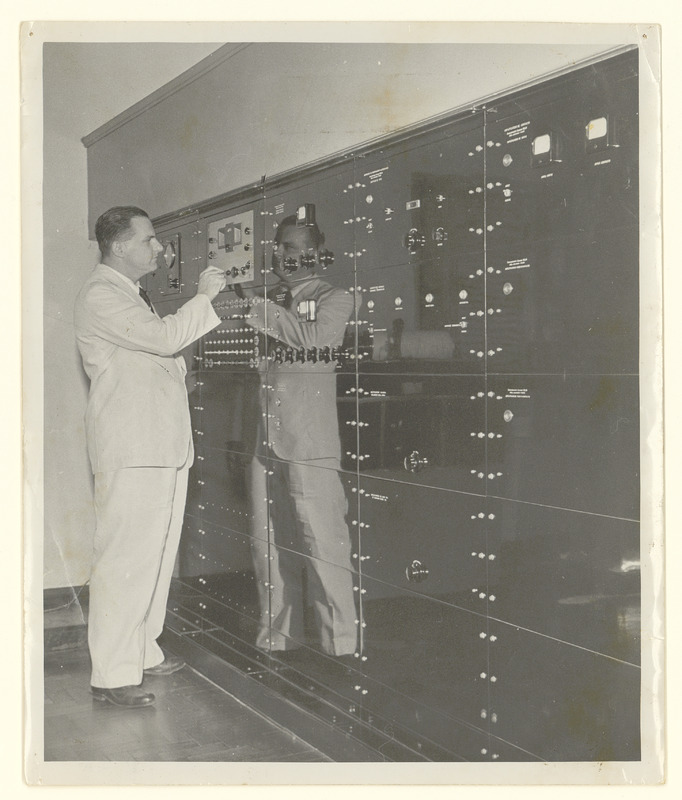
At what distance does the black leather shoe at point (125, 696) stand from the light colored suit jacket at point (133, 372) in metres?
0.74

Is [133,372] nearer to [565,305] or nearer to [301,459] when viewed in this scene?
[301,459]

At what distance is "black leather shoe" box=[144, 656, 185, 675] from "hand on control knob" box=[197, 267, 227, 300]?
4.34 feet

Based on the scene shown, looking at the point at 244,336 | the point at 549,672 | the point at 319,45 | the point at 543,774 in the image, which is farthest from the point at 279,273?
the point at 543,774

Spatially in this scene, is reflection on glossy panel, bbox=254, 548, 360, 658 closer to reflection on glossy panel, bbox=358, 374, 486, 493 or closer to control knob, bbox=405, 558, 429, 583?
control knob, bbox=405, 558, 429, 583

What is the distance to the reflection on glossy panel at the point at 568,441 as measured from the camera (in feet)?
7.09

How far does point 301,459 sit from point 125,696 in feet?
3.31

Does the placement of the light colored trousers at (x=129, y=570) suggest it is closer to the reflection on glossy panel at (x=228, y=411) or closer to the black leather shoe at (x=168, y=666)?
the black leather shoe at (x=168, y=666)

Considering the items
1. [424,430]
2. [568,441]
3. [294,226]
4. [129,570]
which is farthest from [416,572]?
[294,226]

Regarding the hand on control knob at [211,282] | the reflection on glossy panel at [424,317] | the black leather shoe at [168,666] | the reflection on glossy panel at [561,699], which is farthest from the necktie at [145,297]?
the reflection on glossy panel at [561,699]

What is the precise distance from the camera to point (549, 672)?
233 cm

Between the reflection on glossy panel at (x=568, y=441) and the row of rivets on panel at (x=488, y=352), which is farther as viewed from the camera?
the row of rivets on panel at (x=488, y=352)

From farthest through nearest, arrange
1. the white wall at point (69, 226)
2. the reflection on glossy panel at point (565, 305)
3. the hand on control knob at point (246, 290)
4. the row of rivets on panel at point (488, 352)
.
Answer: the hand on control knob at point (246, 290) < the white wall at point (69, 226) < the row of rivets on panel at point (488, 352) < the reflection on glossy panel at point (565, 305)

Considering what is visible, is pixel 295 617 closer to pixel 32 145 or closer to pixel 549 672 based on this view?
pixel 549 672

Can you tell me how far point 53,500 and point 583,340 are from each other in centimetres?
154
